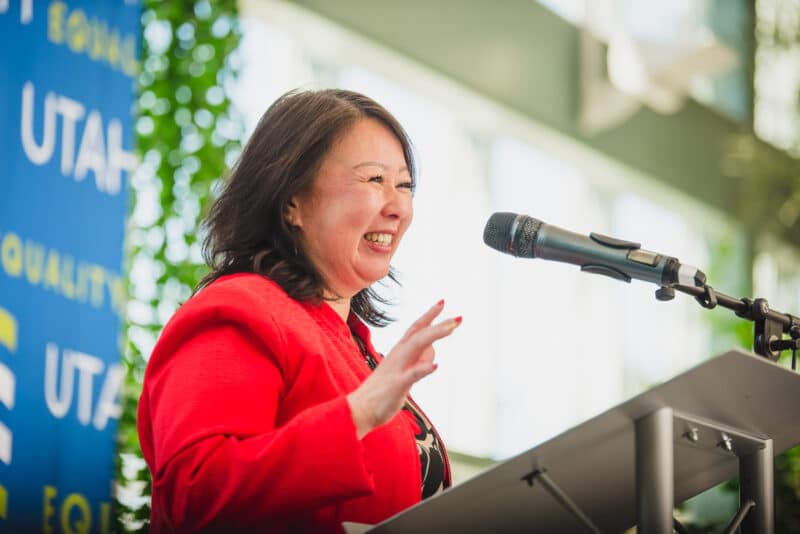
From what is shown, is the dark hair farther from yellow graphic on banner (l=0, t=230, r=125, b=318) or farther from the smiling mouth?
A: yellow graphic on banner (l=0, t=230, r=125, b=318)

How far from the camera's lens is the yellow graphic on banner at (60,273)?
244 centimetres

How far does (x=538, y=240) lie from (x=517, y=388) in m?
4.37

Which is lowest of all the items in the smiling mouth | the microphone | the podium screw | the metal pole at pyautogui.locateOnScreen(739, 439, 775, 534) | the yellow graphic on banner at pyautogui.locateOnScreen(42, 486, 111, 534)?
the yellow graphic on banner at pyautogui.locateOnScreen(42, 486, 111, 534)

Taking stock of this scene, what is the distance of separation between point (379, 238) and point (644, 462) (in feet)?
2.22

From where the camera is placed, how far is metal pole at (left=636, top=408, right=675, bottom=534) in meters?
1.29

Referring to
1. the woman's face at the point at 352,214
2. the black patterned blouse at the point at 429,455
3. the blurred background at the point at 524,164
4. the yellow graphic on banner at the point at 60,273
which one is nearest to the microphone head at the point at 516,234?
the woman's face at the point at 352,214

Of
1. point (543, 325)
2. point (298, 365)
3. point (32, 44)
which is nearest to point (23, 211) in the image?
point (32, 44)

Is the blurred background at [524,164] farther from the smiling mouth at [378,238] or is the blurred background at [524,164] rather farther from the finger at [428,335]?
the finger at [428,335]

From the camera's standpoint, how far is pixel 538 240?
5.36 ft

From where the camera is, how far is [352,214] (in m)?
1.80

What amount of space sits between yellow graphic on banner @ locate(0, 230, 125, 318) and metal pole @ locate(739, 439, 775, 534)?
1.63m

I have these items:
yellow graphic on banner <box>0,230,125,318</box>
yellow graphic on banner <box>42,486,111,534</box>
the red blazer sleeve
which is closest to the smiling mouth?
the red blazer sleeve

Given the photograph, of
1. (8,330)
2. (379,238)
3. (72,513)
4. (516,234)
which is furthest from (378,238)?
(72,513)

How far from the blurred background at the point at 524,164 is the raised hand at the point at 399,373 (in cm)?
187
